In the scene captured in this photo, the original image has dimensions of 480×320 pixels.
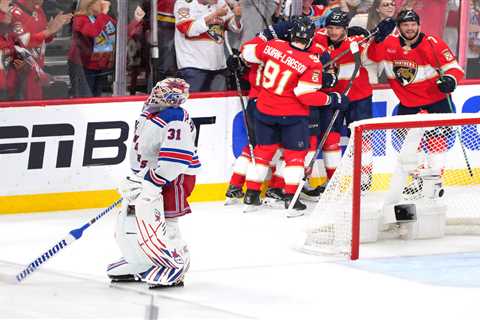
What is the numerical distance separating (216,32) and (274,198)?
1.19 meters

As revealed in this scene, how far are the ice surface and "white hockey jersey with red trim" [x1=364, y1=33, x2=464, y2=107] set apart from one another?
126 cm

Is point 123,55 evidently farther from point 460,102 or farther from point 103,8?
point 460,102

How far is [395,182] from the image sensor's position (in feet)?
28.0

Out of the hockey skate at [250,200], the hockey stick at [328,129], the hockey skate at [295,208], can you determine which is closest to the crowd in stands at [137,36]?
the hockey stick at [328,129]

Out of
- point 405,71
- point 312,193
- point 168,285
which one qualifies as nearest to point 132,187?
point 168,285

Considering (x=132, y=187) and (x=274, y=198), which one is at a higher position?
(x=132, y=187)

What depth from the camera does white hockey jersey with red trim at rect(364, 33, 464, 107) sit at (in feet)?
31.4

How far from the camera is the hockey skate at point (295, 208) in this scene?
9233mm

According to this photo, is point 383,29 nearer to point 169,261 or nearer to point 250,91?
point 250,91

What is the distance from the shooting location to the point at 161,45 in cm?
954

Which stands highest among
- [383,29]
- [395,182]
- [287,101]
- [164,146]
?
[383,29]

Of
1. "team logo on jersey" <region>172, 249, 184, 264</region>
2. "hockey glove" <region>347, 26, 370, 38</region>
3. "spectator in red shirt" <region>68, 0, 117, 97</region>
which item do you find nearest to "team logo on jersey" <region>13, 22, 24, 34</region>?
"spectator in red shirt" <region>68, 0, 117, 97</region>

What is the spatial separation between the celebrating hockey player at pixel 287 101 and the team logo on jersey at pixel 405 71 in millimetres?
509

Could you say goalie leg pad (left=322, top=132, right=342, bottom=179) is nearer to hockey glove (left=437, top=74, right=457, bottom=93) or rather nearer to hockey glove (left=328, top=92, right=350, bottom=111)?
hockey glove (left=328, top=92, right=350, bottom=111)
